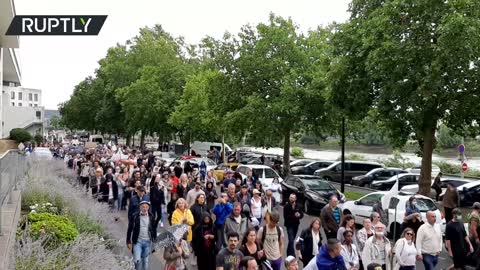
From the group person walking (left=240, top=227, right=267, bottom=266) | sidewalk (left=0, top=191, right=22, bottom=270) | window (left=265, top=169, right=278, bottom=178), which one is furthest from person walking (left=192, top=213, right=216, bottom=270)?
window (left=265, top=169, right=278, bottom=178)

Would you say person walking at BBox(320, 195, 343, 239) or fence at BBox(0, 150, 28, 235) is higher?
fence at BBox(0, 150, 28, 235)

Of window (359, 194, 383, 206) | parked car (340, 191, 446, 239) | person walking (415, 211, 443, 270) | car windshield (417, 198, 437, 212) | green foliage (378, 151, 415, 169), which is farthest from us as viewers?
green foliage (378, 151, 415, 169)

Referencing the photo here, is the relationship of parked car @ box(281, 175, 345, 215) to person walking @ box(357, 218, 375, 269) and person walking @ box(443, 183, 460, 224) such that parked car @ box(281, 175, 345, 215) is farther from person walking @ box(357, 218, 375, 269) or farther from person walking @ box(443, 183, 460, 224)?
person walking @ box(357, 218, 375, 269)

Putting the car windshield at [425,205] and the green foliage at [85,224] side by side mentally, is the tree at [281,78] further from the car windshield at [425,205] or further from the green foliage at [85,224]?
the green foliage at [85,224]

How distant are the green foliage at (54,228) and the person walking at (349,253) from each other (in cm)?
441

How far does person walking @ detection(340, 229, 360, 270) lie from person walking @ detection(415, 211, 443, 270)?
2041mm

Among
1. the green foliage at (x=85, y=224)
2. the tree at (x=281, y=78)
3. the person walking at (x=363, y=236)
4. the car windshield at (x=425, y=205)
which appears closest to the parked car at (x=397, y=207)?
the car windshield at (x=425, y=205)

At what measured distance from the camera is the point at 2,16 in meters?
20.0

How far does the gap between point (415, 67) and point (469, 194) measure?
21.7ft

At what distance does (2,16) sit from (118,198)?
867cm

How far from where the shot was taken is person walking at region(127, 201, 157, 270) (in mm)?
9422

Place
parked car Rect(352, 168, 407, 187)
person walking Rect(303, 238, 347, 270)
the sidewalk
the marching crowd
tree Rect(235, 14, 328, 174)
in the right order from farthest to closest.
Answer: parked car Rect(352, 168, 407, 187) → tree Rect(235, 14, 328, 174) → the marching crowd → person walking Rect(303, 238, 347, 270) → the sidewalk

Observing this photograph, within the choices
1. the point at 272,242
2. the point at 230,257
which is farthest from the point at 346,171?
the point at 230,257

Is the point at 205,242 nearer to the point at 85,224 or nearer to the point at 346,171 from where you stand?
the point at 85,224
